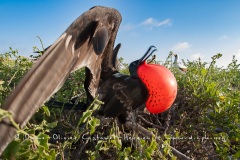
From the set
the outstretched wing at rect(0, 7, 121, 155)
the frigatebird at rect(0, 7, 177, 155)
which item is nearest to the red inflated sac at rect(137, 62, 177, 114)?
the frigatebird at rect(0, 7, 177, 155)

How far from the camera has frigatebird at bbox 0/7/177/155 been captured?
0.95 m

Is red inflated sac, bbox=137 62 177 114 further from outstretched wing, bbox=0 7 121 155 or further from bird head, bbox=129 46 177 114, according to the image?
outstretched wing, bbox=0 7 121 155

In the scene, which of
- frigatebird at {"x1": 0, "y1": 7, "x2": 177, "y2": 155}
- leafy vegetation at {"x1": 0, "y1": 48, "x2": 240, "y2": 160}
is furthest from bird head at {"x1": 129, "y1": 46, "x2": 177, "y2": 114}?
leafy vegetation at {"x1": 0, "y1": 48, "x2": 240, "y2": 160}

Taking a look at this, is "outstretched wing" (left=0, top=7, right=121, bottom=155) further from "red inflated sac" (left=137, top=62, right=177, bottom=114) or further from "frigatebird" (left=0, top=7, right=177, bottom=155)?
"red inflated sac" (left=137, top=62, right=177, bottom=114)

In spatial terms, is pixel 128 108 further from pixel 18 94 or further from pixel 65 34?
pixel 18 94

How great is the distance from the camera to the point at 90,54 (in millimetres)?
1568

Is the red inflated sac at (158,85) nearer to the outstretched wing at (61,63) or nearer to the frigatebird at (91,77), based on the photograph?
the frigatebird at (91,77)

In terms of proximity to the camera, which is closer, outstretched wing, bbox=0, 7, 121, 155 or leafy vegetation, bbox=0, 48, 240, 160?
outstretched wing, bbox=0, 7, 121, 155

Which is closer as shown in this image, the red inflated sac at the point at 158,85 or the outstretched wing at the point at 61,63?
the outstretched wing at the point at 61,63

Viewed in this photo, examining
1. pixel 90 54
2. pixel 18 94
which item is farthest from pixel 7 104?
pixel 90 54

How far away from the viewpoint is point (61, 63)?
1205mm

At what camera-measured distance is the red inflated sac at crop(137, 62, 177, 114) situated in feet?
6.77

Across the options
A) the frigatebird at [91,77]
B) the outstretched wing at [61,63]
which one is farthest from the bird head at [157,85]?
the outstretched wing at [61,63]

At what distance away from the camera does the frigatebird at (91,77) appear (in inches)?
37.6
